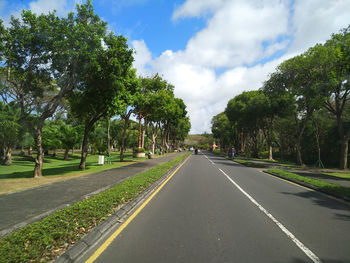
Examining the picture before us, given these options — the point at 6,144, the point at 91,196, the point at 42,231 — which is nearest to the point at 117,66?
the point at 91,196

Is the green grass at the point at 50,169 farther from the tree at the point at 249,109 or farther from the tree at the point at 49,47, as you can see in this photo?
the tree at the point at 249,109

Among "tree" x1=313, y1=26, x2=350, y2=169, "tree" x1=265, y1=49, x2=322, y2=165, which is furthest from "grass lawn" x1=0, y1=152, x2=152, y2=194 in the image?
"tree" x1=313, y1=26, x2=350, y2=169

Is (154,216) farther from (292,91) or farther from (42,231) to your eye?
(292,91)

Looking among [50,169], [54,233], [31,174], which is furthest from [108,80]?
[54,233]

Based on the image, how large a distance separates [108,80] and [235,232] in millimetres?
12412

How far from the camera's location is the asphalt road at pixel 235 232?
11.5 feet

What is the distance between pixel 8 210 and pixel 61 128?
95.1 ft

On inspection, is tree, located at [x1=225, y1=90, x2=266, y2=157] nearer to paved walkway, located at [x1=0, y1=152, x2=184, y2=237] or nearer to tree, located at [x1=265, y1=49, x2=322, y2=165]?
tree, located at [x1=265, y1=49, x2=322, y2=165]

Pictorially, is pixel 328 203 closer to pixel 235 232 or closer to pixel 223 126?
pixel 235 232

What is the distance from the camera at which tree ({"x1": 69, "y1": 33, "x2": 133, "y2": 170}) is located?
1318 cm

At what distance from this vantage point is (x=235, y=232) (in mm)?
4441

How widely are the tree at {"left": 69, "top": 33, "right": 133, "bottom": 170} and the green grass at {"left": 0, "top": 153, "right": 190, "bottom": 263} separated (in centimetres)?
921

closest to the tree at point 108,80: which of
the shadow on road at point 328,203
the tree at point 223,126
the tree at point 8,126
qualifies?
the tree at point 8,126

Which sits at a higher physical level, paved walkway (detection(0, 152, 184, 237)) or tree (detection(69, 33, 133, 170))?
tree (detection(69, 33, 133, 170))
